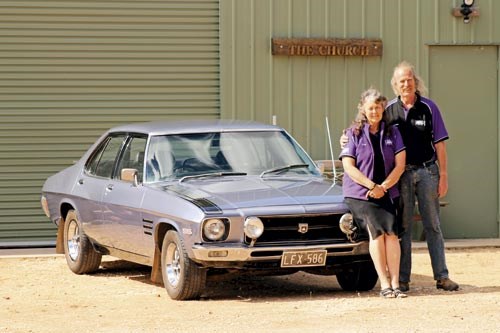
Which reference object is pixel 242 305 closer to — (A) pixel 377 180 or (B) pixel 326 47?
(A) pixel 377 180

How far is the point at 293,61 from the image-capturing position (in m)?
16.8

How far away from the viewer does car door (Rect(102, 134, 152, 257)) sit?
450 inches

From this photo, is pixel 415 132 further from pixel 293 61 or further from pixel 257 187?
pixel 293 61

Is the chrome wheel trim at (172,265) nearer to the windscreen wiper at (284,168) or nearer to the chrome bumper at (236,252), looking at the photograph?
the chrome bumper at (236,252)

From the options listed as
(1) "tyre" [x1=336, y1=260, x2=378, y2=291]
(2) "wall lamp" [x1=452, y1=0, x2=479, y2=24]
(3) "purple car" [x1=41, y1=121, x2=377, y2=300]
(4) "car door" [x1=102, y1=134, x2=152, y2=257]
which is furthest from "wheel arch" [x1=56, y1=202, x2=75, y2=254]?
(2) "wall lamp" [x1=452, y1=0, x2=479, y2=24]

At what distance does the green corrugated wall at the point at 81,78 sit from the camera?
1628 centimetres

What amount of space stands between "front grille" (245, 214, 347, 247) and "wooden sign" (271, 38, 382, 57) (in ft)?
20.6

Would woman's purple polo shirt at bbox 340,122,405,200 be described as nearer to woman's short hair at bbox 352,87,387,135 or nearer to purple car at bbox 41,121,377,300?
woman's short hair at bbox 352,87,387,135

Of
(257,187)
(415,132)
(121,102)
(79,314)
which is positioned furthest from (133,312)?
Result: (121,102)

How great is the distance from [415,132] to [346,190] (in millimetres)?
813

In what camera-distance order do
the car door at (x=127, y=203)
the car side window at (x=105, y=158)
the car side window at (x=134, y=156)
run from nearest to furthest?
the car door at (x=127, y=203) → the car side window at (x=134, y=156) → the car side window at (x=105, y=158)

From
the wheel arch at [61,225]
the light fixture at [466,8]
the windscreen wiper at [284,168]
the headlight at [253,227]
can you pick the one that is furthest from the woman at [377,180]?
the light fixture at [466,8]

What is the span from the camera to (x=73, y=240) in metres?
13.1

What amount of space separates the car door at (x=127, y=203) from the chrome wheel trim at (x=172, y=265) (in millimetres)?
363
